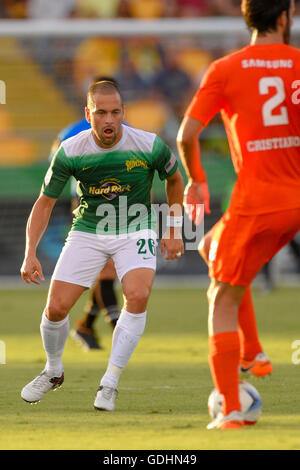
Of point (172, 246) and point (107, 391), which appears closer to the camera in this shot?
point (107, 391)

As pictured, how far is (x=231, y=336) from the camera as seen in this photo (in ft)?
16.0

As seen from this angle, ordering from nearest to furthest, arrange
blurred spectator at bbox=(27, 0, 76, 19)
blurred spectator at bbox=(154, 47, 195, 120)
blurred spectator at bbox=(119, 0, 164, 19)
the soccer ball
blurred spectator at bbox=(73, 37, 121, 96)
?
the soccer ball
blurred spectator at bbox=(154, 47, 195, 120)
blurred spectator at bbox=(73, 37, 121, 96)
blurred spectator at bbox=(119, 0, 164, 19)
blurred spectator at bbox=(27, 0, 76, 19)

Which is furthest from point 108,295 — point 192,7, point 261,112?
point 192,7

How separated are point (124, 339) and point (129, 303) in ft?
0.70

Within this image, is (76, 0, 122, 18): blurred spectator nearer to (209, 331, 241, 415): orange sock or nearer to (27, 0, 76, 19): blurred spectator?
(27, 0, 76, 19): blurred spectator

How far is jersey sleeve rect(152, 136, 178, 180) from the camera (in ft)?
20.4

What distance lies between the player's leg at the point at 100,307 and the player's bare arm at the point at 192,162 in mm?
4143

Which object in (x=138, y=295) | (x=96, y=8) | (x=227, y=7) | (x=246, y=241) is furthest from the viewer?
(x=96, y=8)

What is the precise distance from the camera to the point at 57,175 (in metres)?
6.09

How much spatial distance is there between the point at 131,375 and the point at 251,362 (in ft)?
3.64

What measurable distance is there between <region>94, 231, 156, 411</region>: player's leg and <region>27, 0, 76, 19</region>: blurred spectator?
13.1 m

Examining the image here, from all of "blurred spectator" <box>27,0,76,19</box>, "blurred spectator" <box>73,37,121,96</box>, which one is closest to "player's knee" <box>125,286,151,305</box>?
"blurred spectator" <box>73,37,121,96</box>

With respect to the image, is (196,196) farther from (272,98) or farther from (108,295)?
(108,295)
